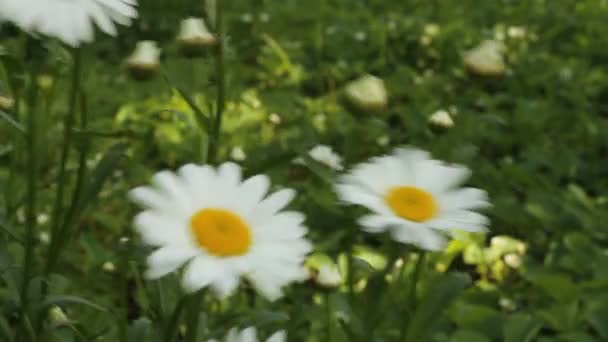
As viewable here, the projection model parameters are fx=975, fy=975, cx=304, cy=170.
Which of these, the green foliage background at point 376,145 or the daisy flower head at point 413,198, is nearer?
the daisy flower head at point 413,198

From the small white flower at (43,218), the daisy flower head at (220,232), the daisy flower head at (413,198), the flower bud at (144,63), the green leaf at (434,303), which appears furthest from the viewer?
the small white flower at (43,218)

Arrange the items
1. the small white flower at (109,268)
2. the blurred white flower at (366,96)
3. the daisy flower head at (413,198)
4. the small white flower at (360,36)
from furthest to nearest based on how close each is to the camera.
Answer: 1. the small white flower at (360,36)
2. the small white flower at (109,268)
3. the blurred white flower at (366,96)
4. the daisy flower head at (413,198)

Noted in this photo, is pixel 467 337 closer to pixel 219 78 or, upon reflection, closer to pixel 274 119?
pixel 219 78

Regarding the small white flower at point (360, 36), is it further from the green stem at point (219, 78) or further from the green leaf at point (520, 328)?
the green stem at point (219, 78)

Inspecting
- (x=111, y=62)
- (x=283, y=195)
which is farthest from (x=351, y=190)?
(x=111, y=62)

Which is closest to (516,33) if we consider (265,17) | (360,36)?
(360,36)

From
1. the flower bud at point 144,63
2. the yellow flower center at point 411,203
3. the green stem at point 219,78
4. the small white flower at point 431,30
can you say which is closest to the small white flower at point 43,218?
the flower bud at point 144,63
